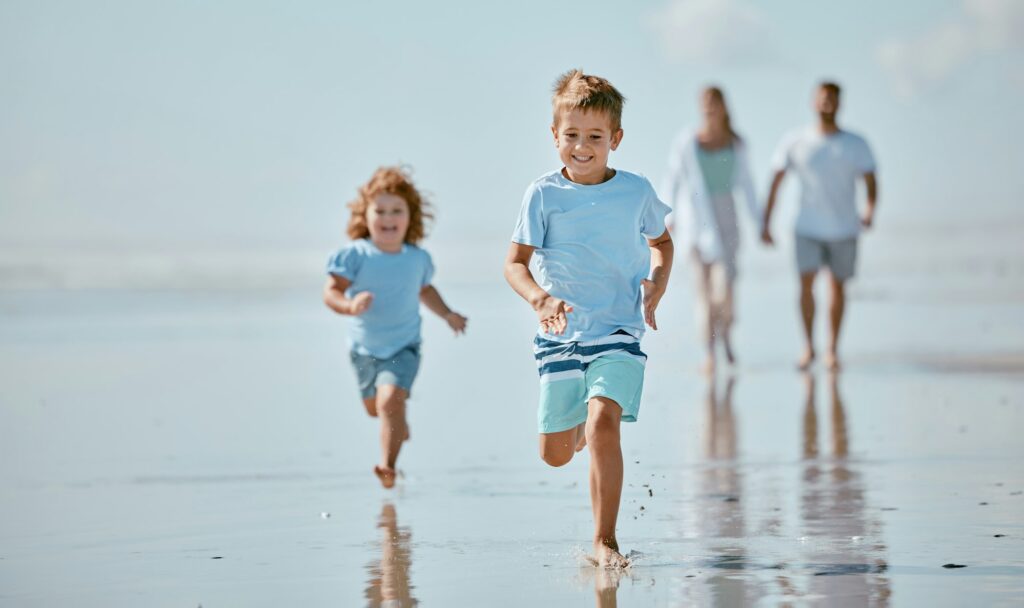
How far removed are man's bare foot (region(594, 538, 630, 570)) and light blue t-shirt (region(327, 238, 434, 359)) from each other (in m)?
2.92

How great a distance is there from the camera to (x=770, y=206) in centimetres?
1355

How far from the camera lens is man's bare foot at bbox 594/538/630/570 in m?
5.52

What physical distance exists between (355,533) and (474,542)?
0.52m

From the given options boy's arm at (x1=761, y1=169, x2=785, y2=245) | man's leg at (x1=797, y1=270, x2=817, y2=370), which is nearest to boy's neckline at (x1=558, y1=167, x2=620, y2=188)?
man's leg at (x1=797, y1=270, x2=817, y2=370)

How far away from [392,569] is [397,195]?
3.22 metres

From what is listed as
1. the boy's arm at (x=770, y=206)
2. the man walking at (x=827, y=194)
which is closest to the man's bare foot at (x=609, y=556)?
the man walking at (x=827, y=194)

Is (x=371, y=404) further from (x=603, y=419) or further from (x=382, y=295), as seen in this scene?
(x=603, y=419)

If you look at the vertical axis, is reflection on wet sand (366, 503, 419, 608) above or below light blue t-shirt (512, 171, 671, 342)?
below

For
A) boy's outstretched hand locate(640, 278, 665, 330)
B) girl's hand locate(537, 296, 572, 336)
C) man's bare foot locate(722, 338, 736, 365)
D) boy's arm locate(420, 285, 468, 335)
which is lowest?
girl's hand locate(537, 296, 572, 336)

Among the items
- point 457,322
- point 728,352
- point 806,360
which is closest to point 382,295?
point 457,322

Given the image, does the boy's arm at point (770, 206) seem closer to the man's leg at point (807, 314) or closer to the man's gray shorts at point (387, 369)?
the man's leg at point (807, 314)

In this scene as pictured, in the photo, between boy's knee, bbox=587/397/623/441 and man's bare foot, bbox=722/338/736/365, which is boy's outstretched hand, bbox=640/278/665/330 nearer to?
boy's knee, bbox=587/397/623/441

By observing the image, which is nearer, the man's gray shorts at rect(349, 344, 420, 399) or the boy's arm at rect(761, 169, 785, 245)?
the man's gray shorts at rect(349, 344, 420, 399)

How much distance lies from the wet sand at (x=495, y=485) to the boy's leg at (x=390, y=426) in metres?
0.13
